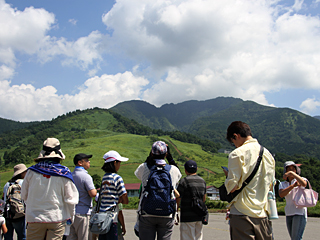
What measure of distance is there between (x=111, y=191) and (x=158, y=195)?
826 millimetres

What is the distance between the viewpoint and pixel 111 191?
13.3ft

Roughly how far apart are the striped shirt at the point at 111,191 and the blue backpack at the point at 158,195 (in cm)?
52

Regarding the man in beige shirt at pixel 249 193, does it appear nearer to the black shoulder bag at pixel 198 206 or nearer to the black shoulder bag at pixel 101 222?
the black shoulder bag at pixel 198 206

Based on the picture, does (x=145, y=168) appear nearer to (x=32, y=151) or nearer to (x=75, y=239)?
(x=75, y=239)

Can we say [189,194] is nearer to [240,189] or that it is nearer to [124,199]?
[124,199]

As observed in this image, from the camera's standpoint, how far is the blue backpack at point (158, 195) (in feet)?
11.9

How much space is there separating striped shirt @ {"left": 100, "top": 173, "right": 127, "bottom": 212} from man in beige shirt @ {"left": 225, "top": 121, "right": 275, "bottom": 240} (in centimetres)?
168

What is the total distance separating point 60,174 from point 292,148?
206 m

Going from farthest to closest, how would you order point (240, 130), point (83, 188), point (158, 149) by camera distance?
point (83, 188) < point (158, 149) < point (240, 130)

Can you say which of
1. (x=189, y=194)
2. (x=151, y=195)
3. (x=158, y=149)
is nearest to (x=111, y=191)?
(x=151, y=195)

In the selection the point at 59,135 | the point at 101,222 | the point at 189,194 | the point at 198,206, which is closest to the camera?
the point at 101,222

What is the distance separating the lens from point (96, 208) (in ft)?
13.8

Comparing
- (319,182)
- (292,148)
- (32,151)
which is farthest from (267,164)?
(292,148)

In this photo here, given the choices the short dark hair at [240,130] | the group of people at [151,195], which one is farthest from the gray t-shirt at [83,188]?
the short dark hair at [240,130]
